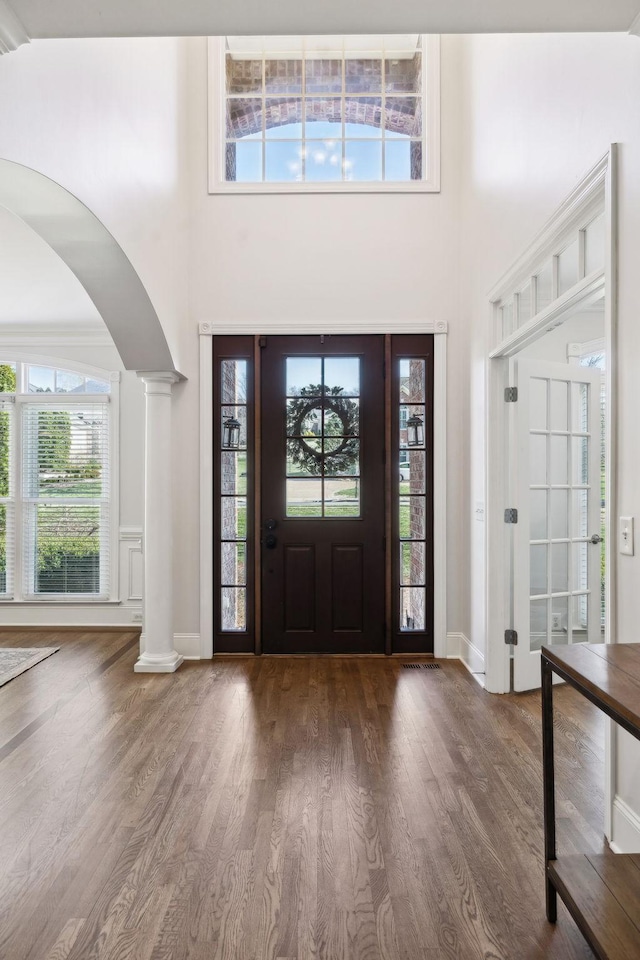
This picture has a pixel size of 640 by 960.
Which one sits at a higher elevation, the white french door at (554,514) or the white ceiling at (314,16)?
the white ceiling at (314,16)

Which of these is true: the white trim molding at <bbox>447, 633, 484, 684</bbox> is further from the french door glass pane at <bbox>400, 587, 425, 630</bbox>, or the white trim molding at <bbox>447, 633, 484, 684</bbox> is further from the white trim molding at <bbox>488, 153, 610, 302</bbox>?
the white trim molding at <bbox>488, 153, 610, 302</bbox>

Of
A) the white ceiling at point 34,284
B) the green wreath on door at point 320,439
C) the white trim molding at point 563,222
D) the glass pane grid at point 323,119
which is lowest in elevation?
the green wreath on door at point 320,439

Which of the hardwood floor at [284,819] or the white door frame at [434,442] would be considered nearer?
the hardwood floor at [284,819]

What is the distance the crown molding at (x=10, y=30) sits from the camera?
1.72 metres

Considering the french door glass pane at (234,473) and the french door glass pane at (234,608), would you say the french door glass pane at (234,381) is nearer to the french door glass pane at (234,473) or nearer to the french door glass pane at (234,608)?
the french door glass pane at (234,473)

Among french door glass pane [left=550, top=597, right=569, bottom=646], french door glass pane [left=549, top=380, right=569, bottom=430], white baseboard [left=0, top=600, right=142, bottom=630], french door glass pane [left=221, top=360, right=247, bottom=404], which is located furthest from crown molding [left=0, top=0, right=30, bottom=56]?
white baseboard [left=0, top=600, right=142, bottom=630]

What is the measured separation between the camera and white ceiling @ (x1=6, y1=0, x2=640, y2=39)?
175 centimetres

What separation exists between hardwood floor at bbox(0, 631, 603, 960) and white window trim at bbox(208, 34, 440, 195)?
352cm

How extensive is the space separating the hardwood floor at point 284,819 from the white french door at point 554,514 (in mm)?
418

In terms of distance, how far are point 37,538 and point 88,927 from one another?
4349 mm

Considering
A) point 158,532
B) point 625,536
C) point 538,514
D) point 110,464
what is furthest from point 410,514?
point 110,464

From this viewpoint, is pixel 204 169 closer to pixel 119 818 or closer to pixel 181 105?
pixel 181 105

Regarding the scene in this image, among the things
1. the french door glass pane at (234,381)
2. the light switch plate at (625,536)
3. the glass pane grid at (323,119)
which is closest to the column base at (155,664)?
the french door glass pane at (234,381)

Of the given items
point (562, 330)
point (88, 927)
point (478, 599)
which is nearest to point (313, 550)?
point (478, 599)
